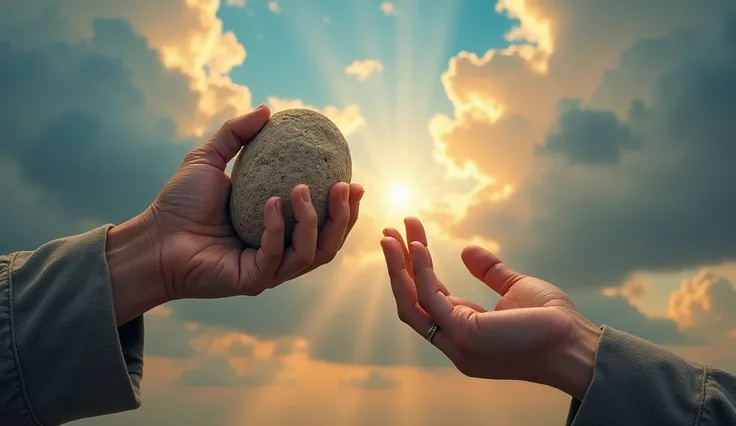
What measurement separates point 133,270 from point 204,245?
48cm

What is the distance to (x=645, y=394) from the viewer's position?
3414mm

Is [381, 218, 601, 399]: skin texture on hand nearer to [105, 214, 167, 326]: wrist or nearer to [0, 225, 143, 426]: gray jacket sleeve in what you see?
[105, 214, 167, 326]: wrist

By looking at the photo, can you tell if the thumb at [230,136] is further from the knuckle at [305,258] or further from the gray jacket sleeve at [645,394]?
the gray jacket sleeve at [645,394]

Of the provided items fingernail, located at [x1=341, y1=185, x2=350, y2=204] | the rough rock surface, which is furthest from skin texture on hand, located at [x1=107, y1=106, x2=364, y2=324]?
the rough rock surface

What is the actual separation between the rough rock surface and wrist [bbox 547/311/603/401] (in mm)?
1680

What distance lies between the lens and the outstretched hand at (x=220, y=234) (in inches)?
152

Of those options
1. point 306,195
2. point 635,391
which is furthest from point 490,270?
point 306,195

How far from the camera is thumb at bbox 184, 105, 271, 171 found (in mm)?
4379

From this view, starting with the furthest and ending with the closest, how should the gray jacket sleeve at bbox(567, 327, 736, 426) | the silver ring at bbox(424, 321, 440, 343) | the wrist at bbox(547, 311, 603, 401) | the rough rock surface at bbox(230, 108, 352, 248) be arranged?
the rough rock surface at bbox(230, 108, 352, 248)
the silver ring at bbox(424, 321, 440, 343)
the wrist at bbox(547, 311, 603, 401)
the gray jacket sleeve at bbox(567, 327, 736, 426)

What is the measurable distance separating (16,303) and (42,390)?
51 centimetres

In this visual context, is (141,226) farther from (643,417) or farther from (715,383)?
(715,383)

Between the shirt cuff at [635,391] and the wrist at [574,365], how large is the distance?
0.27 feet

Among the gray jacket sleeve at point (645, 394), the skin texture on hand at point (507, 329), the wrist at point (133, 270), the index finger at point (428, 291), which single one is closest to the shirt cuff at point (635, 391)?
the gray jacket sleeve at point (645, 394)

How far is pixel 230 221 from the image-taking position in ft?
14.4
